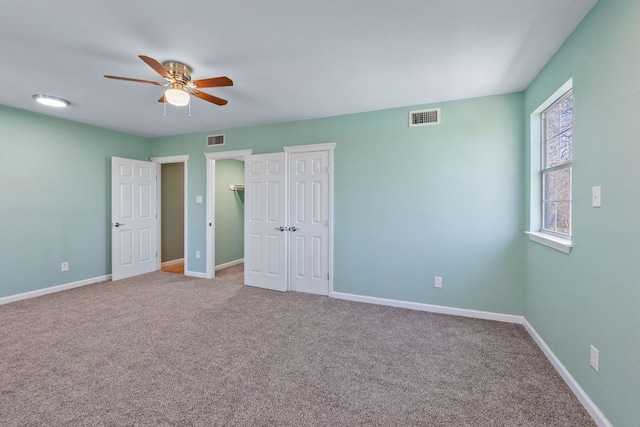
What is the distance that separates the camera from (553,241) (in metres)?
2.27

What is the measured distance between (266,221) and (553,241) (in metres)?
3.39

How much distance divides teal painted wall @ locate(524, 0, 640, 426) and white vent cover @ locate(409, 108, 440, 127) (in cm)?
125

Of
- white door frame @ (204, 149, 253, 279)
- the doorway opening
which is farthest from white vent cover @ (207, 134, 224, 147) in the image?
the doorway opening

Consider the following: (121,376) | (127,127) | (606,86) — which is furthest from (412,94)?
(127,127)

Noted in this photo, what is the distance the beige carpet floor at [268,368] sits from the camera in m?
1.76

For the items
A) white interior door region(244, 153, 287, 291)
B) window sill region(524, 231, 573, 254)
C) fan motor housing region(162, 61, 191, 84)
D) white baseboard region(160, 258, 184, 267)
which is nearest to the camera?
window sill region(524, 231, 573, 254)

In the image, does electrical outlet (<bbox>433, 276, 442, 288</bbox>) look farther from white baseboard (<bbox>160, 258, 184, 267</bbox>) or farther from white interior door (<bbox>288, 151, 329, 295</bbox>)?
white baseboard (<bbox>160, 258, 184, 267</bbox>)

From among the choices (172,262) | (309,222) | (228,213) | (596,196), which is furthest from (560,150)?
(172,262)

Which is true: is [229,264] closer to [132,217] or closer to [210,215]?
[210,215]

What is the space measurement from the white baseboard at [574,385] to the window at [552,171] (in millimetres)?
872

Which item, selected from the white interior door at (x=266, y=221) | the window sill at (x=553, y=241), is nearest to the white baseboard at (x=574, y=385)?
the window sill at (x=553, y=241)

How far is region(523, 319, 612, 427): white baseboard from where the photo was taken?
1.66 metres

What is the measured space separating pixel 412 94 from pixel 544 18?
1372 millimetres

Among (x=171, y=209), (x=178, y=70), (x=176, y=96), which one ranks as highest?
(x=178, y=70)
